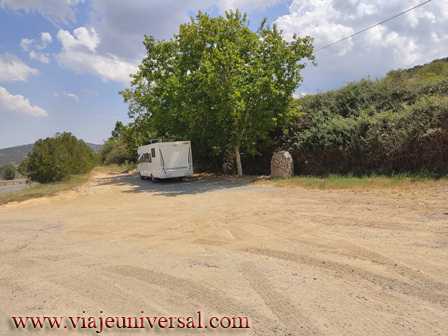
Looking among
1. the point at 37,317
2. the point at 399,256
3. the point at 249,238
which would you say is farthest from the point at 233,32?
the point at 37,317

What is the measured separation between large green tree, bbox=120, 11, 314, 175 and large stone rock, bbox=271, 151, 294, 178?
176 cm

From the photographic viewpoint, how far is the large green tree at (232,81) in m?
17.0

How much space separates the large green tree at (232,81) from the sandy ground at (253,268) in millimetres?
9466

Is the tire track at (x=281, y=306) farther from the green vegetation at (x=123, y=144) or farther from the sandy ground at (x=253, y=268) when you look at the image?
the green vegetation at (x=123, y=144)

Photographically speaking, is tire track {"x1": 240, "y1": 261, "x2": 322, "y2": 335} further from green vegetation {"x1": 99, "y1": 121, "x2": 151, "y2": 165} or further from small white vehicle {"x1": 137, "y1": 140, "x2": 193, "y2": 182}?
green vegetation {"x1": 99, "y1": 121, "x2": 151, "y2": 165}

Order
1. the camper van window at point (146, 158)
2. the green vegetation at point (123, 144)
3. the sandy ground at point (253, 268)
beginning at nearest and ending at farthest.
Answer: the sandy ground at point (253, 268) → the camper van window at point (146, 158) → the green vegetation at point (123, 144)

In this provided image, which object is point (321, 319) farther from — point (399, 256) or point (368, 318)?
point (399, 256)

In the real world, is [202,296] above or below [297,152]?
below

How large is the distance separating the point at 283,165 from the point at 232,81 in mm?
5261

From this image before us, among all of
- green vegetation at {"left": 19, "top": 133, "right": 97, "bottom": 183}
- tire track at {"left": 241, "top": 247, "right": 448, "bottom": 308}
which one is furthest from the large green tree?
tire track at {"left": 241, "top": 247, "right": 448, "bottom": 308}

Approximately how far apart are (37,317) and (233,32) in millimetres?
18126

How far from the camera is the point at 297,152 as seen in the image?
722 inches

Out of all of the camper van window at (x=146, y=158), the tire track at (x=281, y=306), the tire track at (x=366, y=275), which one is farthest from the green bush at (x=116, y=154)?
the tire track at (x=281, y=306)

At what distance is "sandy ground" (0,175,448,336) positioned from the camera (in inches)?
138
